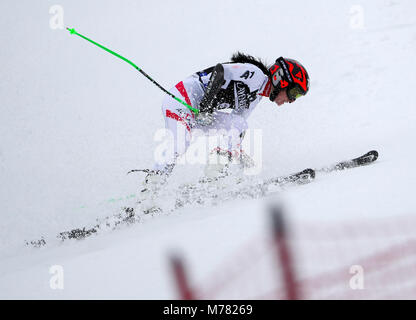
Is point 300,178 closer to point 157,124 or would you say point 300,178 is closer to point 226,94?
point 226,94

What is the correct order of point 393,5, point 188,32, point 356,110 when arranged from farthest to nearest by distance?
point 188,32 → point 393,5 → point 356,110

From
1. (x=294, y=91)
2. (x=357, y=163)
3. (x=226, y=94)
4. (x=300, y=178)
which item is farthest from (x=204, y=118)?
(x=357, y=163)

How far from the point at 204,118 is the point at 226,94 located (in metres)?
0.33

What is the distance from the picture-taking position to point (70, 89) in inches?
444

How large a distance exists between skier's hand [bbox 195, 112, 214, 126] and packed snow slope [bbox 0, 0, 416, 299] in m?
1.10

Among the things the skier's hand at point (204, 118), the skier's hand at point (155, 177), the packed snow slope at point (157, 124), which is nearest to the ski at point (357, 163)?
the packed snow slope at point (157, 124)

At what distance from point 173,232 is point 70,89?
1005 cm

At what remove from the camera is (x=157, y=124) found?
831 cm

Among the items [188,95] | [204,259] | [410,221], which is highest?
[188,95]

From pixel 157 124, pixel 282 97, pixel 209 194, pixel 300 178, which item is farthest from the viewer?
pixel 157 124

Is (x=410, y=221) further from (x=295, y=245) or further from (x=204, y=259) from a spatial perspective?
(x=204, y=259)

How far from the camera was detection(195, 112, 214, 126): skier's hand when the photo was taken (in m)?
3.83
